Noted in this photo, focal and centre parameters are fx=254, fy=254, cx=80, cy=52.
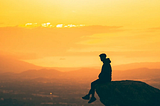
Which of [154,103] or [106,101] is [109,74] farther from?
Answer: [154,103]

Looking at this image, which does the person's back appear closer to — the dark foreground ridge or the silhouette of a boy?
the silhouette of a boy

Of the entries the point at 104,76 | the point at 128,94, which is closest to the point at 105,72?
the point at 104,76

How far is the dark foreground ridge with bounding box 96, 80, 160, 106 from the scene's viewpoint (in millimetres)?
22625

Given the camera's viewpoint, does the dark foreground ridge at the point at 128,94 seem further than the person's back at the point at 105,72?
No

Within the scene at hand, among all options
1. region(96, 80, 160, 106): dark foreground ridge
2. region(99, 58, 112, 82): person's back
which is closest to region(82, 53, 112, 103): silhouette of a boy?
region(99, 58, 112, 82): person's back

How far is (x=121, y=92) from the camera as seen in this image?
23.1 m

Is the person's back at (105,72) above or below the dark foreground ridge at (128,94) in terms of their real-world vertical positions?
above

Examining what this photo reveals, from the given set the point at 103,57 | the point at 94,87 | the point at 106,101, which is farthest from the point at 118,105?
the point at 103,57

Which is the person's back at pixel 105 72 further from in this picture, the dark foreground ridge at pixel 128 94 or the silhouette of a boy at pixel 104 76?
the dark foreground ridge at pixel 128 94

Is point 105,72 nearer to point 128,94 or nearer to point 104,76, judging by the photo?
point 104,76

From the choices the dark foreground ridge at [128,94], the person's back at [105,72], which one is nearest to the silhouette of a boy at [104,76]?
the person's back at [105,72]

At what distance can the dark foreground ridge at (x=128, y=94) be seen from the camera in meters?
22.6

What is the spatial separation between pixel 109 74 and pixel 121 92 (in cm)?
219

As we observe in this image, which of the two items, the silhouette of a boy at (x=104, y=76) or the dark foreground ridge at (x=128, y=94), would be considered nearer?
the dark foreground ridge at (x=128, y=94)
